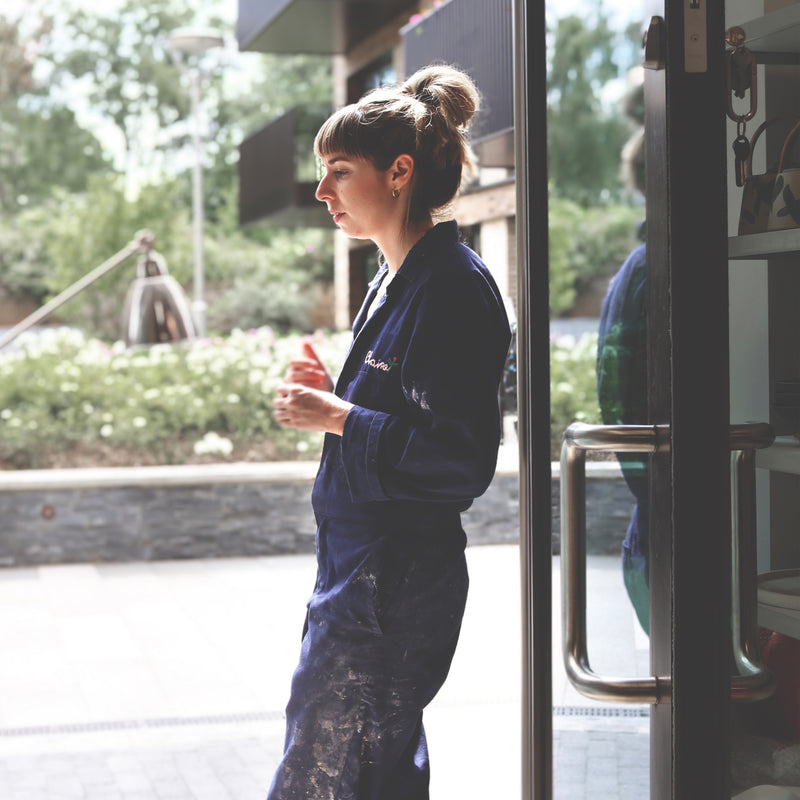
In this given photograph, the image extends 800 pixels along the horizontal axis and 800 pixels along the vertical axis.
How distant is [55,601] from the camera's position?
5602 millimetres

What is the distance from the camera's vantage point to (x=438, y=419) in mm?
1542

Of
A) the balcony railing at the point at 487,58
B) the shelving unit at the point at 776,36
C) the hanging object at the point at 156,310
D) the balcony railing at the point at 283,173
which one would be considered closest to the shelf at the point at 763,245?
the shelving unit at the point at 776,36

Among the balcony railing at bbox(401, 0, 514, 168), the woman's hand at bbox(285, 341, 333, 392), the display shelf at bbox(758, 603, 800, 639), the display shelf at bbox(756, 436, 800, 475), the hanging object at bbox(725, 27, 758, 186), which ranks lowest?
the display shelf at bbox(758, 603, 800, 639)

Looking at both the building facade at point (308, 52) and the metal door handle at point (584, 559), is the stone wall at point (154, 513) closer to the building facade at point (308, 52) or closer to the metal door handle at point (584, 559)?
the building facade at point (308, 52)

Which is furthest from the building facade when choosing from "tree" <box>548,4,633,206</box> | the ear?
the ear

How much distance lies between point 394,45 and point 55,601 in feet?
19.8

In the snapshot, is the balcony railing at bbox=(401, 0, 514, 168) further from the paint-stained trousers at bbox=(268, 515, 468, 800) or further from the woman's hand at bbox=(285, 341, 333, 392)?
the paint-stained trousers at bbox=(268, 515, 468, 800)

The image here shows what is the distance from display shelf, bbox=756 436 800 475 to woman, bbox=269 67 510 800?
0.36 meters

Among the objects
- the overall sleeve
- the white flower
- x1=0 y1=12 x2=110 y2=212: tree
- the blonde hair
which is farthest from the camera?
x1=0 y1=12 x2=110 y2=212: tree

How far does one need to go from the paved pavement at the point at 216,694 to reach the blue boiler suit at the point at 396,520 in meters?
0.19

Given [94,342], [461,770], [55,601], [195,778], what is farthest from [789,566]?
[94,342]

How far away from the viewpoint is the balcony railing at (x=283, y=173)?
33.2 ft

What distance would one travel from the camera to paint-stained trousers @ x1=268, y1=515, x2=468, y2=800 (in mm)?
1622

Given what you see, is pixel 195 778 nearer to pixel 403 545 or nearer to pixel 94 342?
pixel 403 545
